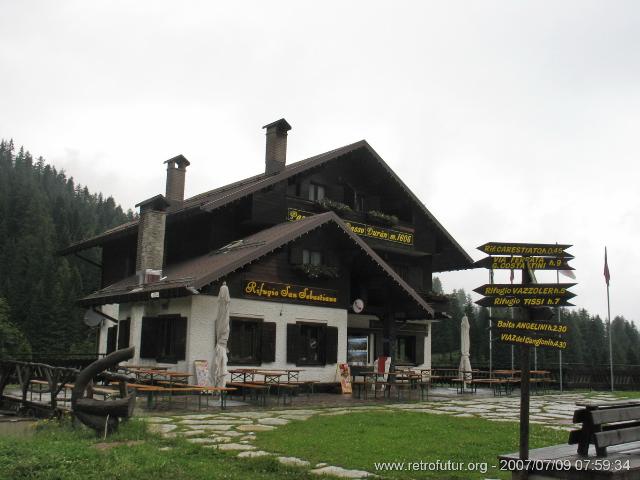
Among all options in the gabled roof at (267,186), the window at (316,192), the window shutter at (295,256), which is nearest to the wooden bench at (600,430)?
the window shutter at (295,256)

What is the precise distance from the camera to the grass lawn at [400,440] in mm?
7191

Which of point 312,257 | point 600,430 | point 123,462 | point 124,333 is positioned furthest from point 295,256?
point 600,430

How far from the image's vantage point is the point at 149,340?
1877 cm

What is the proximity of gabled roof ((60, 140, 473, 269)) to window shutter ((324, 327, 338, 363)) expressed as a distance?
4.94 metres

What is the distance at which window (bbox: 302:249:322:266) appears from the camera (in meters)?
19.5

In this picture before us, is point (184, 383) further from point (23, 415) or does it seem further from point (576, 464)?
point (576, 464)

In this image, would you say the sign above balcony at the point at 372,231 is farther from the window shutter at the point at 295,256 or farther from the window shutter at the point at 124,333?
the window shutter at the point at 124,333

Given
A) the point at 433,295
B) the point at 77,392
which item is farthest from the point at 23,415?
the point at 433,295

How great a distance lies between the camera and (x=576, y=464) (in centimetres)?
537

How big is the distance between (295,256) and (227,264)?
2.81 metres

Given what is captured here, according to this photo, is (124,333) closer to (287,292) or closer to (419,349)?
(287,292)

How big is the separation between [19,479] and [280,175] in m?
16.1

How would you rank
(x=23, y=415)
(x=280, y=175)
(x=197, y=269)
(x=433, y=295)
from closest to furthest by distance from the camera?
(x=23, y=415) → (x=197, y=269) → (x=280, y=175) → (x=433, y=295)

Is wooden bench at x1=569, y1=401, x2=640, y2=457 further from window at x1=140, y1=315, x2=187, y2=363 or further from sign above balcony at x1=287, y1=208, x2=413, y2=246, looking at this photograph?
sign above balcony at x1=287, y1=208, x2=413, y2=246
